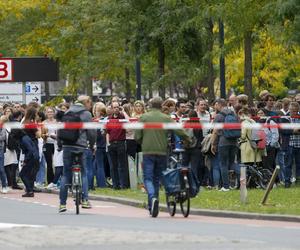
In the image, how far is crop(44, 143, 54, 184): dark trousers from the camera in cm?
2780

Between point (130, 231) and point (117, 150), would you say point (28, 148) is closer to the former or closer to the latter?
point (117, 150)

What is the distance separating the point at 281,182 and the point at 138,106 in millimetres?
3338

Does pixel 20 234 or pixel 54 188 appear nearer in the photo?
pixel 20 234

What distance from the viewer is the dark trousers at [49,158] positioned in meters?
27.8

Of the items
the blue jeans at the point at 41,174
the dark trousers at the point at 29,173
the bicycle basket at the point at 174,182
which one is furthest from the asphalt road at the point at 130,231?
the blue jeans at the point at 41,174

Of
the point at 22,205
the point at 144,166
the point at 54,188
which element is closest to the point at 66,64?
the point at 54,188

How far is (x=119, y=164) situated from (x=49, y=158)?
247cm

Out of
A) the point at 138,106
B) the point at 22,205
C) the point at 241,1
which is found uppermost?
the point at 241,1

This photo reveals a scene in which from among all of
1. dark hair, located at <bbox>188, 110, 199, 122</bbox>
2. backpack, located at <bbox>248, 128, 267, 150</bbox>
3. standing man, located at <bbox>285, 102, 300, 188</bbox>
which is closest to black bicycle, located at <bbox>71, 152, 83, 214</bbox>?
dark hair, located at <bbox>188, 110, 199, 122</bbox>

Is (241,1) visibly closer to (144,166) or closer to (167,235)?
(144,166)

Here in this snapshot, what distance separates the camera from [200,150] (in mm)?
25062

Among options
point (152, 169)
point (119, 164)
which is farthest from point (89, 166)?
point (152, 169)

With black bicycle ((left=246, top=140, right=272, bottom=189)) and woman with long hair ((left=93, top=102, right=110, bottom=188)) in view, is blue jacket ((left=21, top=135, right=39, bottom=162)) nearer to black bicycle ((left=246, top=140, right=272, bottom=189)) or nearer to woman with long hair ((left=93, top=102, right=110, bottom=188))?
woman with long hair ((left=93, top=102, right=110, bottom=188))

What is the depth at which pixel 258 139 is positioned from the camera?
82.9 ft
